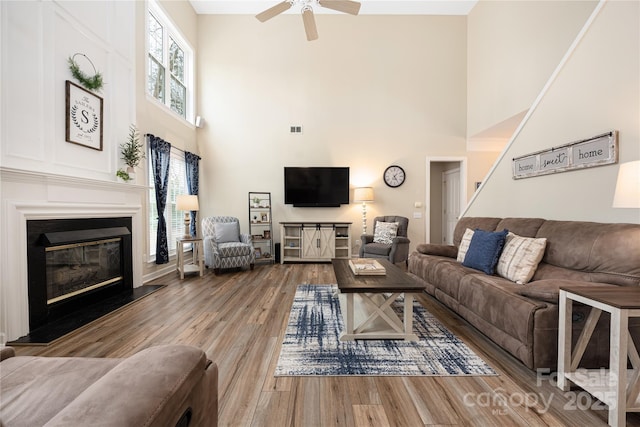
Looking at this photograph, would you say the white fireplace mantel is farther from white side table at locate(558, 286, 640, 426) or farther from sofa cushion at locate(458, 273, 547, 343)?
white side table at locate(558, 286, 640, 426)

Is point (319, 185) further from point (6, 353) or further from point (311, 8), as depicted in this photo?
point (6, 353)

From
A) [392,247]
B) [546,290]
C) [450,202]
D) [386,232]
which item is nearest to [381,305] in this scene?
[546,290]

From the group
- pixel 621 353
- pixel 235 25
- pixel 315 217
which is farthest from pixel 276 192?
pixel 621 353

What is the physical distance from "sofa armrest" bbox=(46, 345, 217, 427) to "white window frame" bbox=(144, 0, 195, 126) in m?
4.42

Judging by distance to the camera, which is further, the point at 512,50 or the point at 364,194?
the point at 364,194

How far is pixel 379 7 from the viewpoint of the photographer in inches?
225

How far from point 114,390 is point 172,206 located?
482 centimetres

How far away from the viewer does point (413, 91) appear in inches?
234

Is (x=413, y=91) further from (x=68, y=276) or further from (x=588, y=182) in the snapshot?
(x=68, y=276)

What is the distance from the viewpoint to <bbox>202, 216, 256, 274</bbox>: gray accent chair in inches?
184

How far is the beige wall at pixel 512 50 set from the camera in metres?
3.67

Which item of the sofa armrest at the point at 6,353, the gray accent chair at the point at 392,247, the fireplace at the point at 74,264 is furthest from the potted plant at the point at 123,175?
the gray accent chair at the point at 392,247

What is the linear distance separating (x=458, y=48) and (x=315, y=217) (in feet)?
15.0


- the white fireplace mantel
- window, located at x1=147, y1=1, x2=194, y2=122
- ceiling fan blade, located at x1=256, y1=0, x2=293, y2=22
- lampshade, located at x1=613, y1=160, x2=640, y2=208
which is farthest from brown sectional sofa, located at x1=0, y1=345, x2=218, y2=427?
window, located at x1=147, y1=1, x2=194, y2=122
